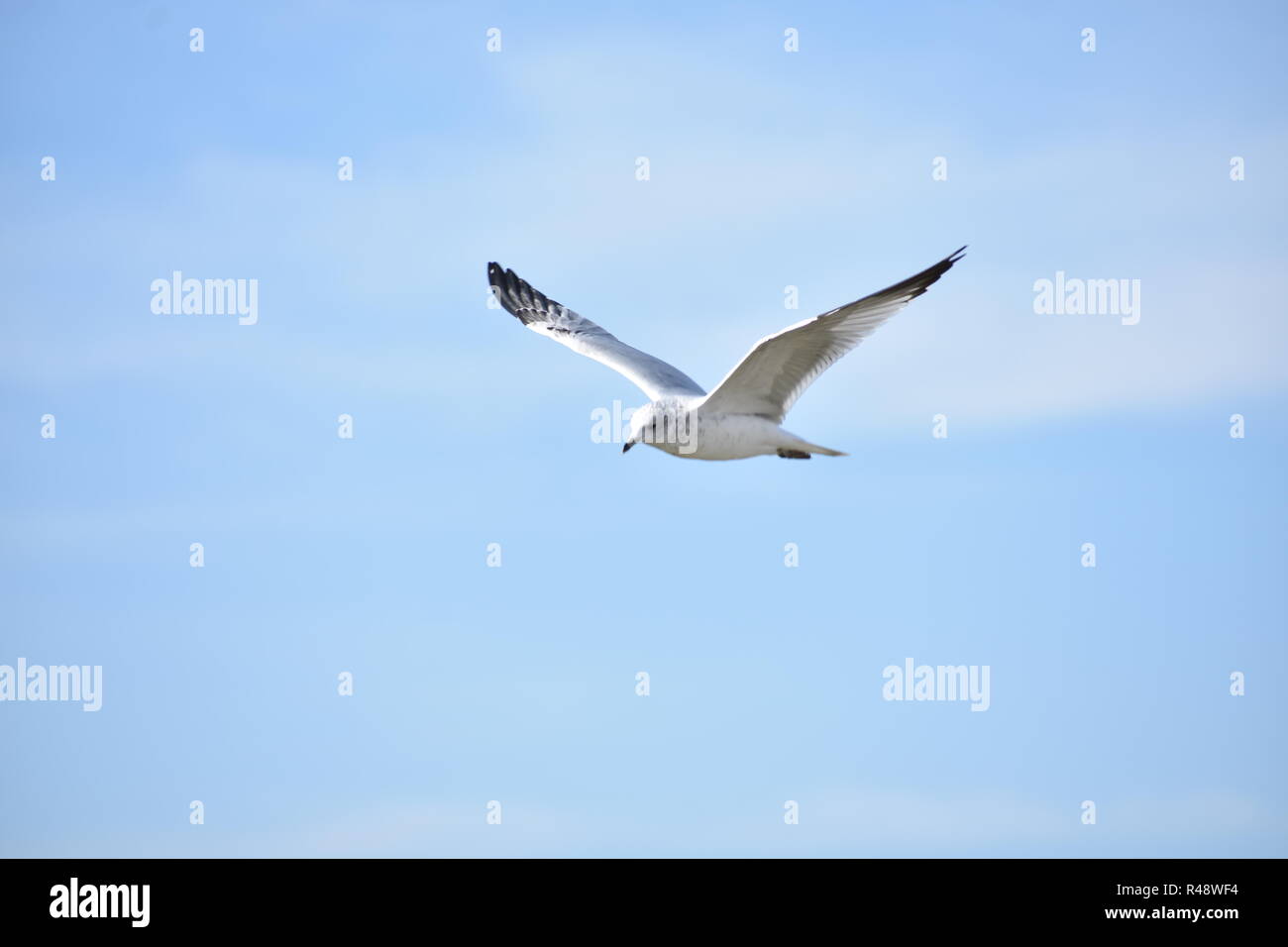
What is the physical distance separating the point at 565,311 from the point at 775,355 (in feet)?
22.5

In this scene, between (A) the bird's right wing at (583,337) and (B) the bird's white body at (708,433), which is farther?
(A) the bird's right wing at (583,337)

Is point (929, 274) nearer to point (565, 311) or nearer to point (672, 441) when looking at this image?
point (672, 441)

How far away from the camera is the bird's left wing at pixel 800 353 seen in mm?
12836

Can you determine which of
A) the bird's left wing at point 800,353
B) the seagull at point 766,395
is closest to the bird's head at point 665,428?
the seagull at point 766,395

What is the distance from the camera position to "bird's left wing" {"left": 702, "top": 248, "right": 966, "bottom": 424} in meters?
12.8

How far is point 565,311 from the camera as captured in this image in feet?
64.3

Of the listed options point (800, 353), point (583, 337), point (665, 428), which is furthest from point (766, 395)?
point (583, 337)

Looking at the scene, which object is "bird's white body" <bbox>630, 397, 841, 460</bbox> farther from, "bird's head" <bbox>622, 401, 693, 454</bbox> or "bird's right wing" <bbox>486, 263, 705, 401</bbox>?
"bird's right wing" <bbox>486, 263, 705, 401</bbox>

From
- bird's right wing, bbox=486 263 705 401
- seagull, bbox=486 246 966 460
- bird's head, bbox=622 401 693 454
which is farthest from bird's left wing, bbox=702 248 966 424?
bird's right wing, bbox=486 263 705 401

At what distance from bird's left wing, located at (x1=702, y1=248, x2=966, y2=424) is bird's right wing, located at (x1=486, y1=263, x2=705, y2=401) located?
4.96 feet

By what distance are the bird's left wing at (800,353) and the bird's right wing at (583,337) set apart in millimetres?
1511

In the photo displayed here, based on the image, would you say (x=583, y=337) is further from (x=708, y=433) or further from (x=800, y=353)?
(x=800, y=353)

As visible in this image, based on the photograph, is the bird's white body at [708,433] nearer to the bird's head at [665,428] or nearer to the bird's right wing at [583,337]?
the bird's head at [665,428]

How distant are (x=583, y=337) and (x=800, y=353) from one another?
17.0ft
